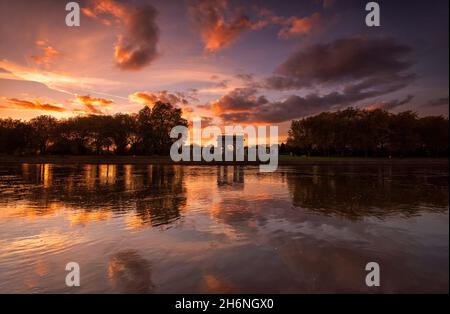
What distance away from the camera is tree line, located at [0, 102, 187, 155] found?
81000 mm

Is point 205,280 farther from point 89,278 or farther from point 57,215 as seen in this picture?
point 57,215

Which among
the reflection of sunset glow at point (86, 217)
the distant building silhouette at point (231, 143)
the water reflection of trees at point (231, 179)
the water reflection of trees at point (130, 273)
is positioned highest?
the distant building silhouette at point (231, 143)

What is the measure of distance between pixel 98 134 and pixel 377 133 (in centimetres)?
8286

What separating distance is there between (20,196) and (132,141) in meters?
74.8

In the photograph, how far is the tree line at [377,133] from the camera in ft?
255

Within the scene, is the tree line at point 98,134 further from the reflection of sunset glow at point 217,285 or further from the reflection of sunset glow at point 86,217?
the reflection of sunset glow at point 217,285

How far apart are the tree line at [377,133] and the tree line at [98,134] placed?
41.5m

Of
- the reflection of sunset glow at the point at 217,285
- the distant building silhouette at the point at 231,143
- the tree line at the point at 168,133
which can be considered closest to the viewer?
the reflection of sunset glow at the point at 217,285

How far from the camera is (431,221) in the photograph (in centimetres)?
1012

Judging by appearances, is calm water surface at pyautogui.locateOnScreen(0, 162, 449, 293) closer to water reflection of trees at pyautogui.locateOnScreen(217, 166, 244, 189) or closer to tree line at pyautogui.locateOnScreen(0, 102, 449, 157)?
water reflection of trees at pyautogui.locateOnScreen(217, 166, 244, 189)

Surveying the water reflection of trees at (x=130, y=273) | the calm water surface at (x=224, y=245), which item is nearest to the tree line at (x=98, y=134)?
the calm water surface at (x=224, y=245)

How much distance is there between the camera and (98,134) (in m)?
83.7

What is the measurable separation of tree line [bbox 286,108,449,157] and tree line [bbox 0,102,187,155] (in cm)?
4151

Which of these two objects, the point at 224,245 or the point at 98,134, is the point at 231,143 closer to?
the point at 98,134
